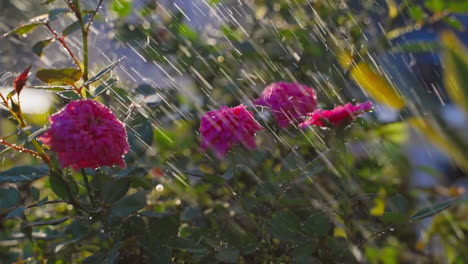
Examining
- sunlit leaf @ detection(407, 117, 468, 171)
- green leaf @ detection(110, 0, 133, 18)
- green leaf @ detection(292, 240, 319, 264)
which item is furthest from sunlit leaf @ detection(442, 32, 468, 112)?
green leaf @ detection(110, 0, 133, 18)

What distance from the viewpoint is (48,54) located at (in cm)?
174

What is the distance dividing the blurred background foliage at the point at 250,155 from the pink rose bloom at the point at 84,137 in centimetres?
5

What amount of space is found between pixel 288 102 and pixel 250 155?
23 cm

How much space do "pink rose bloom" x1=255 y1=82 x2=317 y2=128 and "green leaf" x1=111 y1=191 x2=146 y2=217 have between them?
25cm

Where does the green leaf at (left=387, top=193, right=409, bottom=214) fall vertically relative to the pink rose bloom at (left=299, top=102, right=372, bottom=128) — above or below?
below

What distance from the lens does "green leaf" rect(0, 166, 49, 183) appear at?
976mm

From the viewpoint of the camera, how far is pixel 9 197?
3.23 feet

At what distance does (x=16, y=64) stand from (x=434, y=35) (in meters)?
1.33

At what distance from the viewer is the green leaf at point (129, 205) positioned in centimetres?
92

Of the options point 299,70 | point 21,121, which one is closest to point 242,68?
point 299,70

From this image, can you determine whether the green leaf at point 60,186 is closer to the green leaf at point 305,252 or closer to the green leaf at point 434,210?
the green leaf at point 305,252

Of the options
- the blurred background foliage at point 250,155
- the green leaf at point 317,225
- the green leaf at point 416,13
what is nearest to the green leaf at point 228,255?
the blurred background foliage at point 250,155

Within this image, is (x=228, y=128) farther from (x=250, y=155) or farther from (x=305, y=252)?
(x=250, y=155)

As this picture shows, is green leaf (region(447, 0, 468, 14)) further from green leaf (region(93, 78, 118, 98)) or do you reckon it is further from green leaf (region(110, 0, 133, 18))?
green leaf (region(93, 78, 118, 98))
